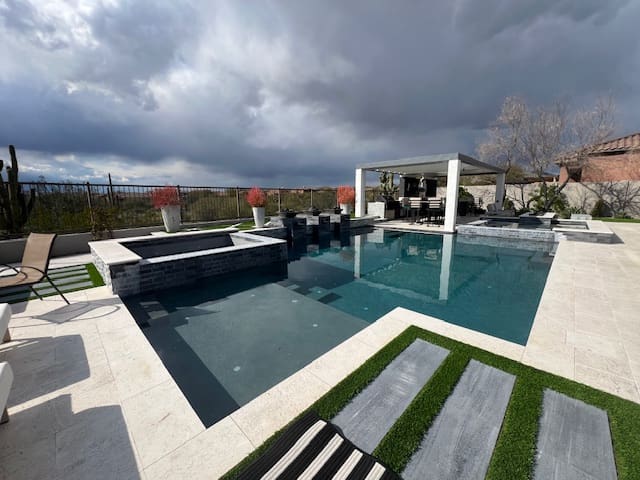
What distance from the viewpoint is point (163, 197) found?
9578 millimetres

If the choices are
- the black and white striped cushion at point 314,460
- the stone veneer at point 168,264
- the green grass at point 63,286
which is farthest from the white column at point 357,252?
the green grass at point 63,286

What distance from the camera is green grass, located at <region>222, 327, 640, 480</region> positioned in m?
1.53

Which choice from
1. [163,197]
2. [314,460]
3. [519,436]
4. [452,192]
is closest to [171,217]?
[163,197]

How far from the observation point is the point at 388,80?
10.2 meters

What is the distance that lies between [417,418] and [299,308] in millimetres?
2810

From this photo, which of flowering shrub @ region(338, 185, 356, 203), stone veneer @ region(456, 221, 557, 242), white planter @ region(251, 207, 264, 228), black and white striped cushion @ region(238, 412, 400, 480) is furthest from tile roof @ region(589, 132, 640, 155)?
black and white striped cushion @ region(238, 412, 400, 480)

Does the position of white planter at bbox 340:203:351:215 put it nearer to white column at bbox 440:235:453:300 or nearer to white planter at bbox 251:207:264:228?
white planter at bbox 251:207:264:228

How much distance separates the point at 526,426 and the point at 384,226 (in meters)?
11.9

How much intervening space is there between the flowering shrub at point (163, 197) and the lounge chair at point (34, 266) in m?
5.58

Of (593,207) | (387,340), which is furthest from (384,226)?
(593,207)

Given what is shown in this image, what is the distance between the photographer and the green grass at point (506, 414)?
5.02 feet

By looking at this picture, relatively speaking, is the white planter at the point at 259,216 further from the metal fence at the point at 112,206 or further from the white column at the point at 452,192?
the white column at the point at 452,192

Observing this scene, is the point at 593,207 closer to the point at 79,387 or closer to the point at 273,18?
the point at 273,18

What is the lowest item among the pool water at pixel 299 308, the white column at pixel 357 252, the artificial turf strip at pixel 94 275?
the pool water at pixel 299 308
